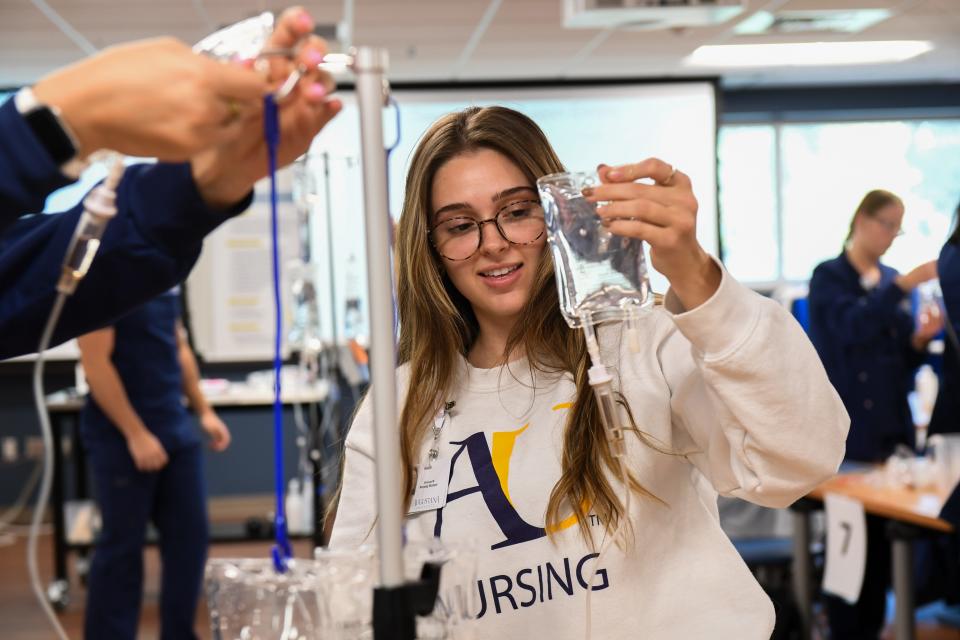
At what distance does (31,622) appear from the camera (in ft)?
15.0

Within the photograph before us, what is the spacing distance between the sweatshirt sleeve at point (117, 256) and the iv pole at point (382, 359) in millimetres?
179

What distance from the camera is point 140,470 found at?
325 centimetres

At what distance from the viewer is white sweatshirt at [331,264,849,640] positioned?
1056 millimetres

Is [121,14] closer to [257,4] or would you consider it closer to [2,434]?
[257,4]

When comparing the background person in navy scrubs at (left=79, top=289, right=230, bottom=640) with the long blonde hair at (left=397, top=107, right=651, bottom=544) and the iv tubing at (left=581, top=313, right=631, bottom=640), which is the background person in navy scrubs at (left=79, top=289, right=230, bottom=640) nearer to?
the long blonde hair at (left=397, top=107, right=651, bottom=544)

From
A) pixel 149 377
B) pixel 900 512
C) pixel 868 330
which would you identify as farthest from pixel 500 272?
pixel 868 330

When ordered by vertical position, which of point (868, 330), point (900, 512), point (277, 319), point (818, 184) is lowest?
point (900, 512)

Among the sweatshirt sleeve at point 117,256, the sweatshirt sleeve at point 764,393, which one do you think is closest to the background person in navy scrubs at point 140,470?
the sweatshirt sleeve at point 117,256

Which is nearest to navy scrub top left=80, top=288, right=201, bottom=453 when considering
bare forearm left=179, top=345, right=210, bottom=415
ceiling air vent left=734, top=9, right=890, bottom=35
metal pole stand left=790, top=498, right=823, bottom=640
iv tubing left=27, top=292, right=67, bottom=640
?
bare forearm left=179, top=345, right=210, bottom=415

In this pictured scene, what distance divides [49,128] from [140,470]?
9.02 feet

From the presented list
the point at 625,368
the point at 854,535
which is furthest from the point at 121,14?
the point at 625,368

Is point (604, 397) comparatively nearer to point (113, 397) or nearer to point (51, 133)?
point (51, 133)

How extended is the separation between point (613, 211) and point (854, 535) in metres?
2.35

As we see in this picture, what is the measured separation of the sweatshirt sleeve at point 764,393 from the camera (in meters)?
1.03
